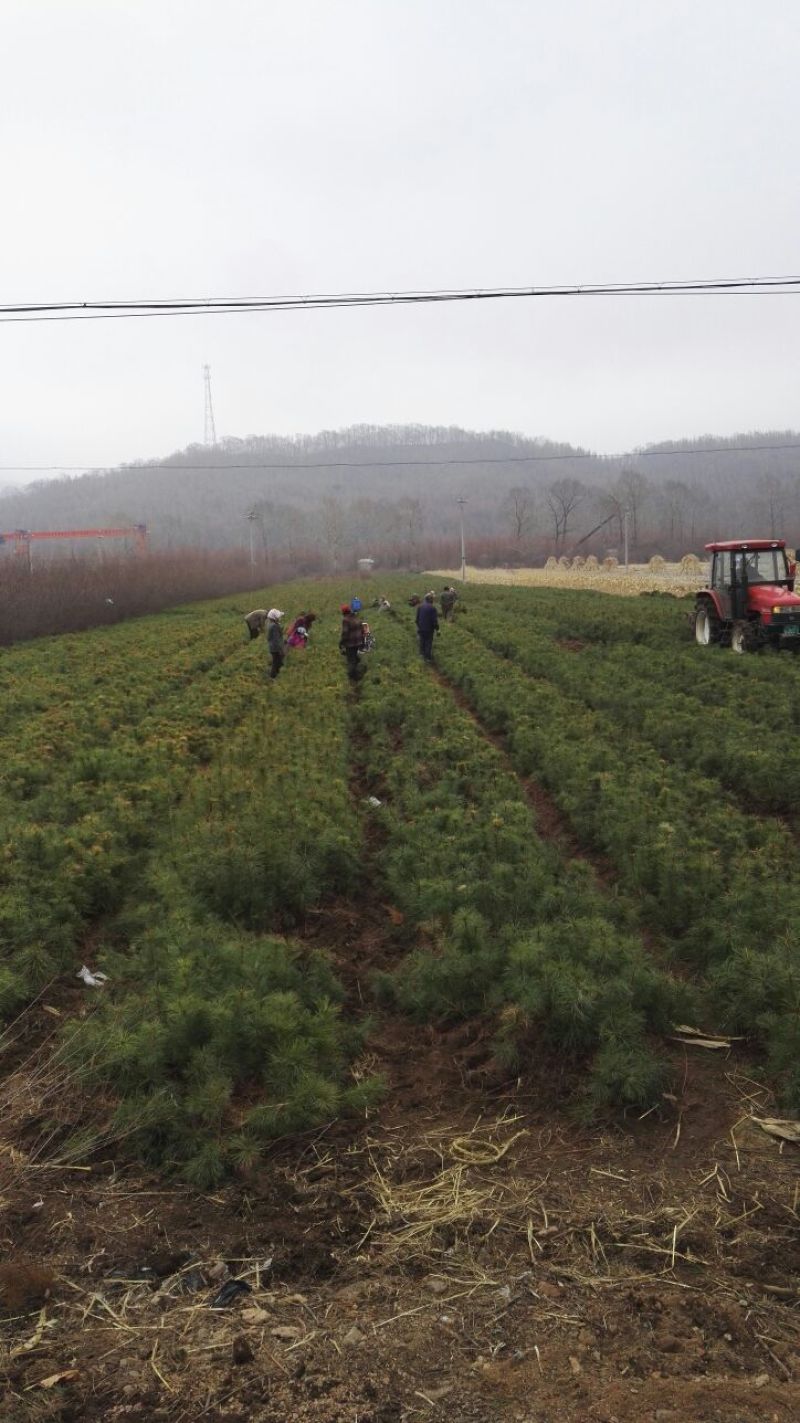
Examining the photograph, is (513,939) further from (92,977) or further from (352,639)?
(352,639)

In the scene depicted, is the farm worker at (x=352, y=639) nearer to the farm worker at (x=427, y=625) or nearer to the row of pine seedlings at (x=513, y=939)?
the farm worker at (x=427, y=625)

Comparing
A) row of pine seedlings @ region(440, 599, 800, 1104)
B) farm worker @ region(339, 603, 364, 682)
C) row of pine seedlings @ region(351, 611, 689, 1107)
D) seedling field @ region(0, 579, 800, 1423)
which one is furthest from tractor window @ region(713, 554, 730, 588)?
row of pine seedlings @ region(351, 611, 689, 1107)

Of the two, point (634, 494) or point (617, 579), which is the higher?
point (634, 494)

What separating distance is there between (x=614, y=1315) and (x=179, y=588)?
5750 cm

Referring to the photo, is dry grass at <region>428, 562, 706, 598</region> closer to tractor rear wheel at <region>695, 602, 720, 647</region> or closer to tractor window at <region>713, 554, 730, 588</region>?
tractor rear wheel at <region>695, 602, 720, 647</region>

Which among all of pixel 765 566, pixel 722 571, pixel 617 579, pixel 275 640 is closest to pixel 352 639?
pixel 275 640

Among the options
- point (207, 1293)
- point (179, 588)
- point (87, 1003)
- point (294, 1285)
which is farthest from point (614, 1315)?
point (179, 588)

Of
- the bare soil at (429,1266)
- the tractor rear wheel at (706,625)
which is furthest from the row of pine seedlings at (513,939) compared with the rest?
the tractor rear wheel at (706,625)

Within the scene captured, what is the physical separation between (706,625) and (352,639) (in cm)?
981

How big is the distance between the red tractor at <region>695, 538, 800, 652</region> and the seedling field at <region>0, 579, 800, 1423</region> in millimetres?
9314

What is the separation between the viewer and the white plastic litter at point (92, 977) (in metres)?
7.28

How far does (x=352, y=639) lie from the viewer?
21453mm

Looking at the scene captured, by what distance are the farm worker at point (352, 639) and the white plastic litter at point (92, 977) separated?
14396 millimetres

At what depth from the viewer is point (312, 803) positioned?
10.7m
